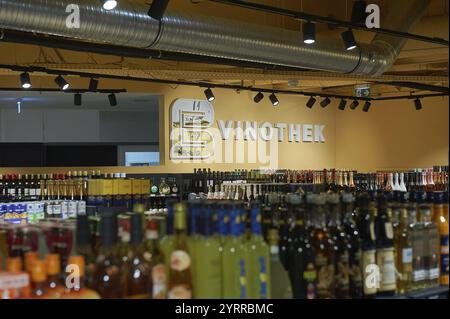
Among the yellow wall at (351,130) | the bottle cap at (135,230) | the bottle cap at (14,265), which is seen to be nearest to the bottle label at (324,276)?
the bottle cap at (135,230)

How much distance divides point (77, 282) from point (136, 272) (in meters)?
0.18

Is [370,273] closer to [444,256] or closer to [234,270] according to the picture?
[444,256]

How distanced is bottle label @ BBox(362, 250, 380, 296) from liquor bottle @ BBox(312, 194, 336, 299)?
0.15m

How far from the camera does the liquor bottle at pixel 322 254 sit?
7.23 feet

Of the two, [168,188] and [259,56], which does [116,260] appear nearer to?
[259,56]

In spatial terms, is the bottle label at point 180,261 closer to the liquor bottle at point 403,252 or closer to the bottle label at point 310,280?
the bottle label at point 310,280

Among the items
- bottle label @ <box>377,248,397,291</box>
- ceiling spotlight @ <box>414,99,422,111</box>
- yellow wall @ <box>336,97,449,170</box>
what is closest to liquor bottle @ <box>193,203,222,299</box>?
bottle label @ <box>377,248,397,291</box>

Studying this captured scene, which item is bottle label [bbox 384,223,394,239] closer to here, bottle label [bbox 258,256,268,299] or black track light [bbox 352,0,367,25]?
bottle label [bbox 258,256,268,299]

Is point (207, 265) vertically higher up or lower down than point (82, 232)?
lower down

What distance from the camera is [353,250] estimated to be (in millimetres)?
2326

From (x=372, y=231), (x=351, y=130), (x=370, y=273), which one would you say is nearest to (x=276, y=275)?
(x=370, y=273)

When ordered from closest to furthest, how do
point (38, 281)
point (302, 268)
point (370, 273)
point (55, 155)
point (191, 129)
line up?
point (38, 281)
point (302, 268)
point (370, 273)
point (191, 129)
point (55, 155)

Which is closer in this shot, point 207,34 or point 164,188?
point 207,34
